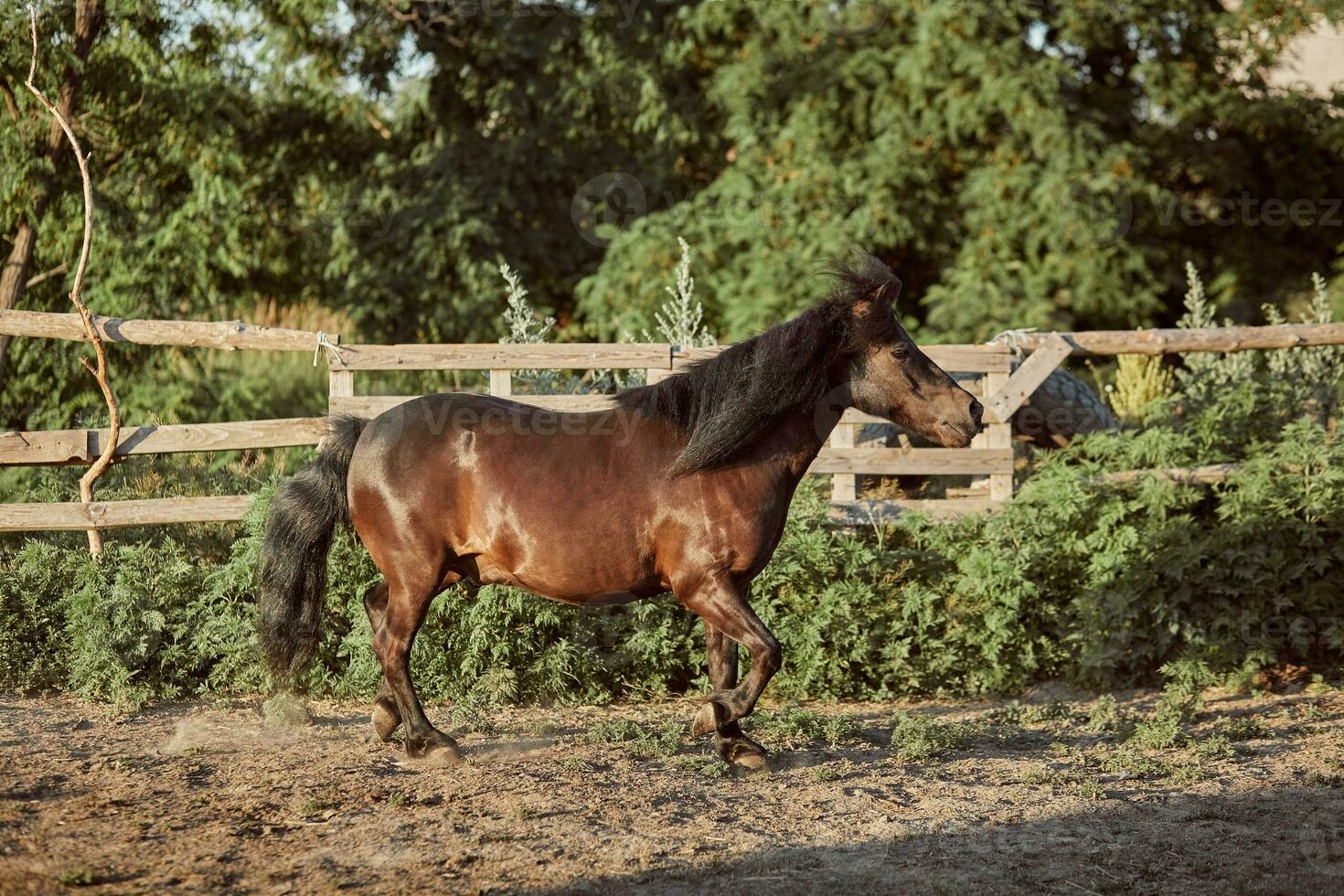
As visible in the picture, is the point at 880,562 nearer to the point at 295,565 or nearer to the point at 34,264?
the point at 295,565

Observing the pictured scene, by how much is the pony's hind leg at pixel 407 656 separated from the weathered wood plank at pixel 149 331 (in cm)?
244

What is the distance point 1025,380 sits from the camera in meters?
7.78

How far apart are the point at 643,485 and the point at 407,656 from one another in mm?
1304

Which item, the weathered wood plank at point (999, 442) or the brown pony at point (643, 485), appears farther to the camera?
the weathered wood plank at point (999, 442)

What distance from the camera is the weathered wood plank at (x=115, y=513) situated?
23.4 ft

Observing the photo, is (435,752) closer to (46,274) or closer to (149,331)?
(149,331)

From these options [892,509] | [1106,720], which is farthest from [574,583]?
[892,509]

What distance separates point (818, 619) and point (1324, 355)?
16.6ft

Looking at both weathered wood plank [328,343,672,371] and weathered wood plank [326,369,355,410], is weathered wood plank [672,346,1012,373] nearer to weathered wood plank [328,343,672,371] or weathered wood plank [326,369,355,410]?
weathered wood plank [328,343,672,371]

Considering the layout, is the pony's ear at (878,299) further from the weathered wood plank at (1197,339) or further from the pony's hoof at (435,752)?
the weathered wood plank at (1197,339)

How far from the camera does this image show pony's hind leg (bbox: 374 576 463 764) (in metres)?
5.34

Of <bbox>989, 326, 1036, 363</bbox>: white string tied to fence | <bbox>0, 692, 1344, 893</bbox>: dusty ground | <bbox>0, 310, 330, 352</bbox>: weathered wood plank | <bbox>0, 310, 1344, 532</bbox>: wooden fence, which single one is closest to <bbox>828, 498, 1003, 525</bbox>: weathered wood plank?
<bbox>0, 310, 1344, 532</bbox>: wooden fence

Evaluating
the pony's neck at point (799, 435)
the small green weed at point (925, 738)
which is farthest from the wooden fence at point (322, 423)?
the small green weed at point (925, 738)

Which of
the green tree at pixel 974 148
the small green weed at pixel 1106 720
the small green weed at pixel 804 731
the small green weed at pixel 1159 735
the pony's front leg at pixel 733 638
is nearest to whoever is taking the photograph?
the pony's front leg at pixel 733 638
